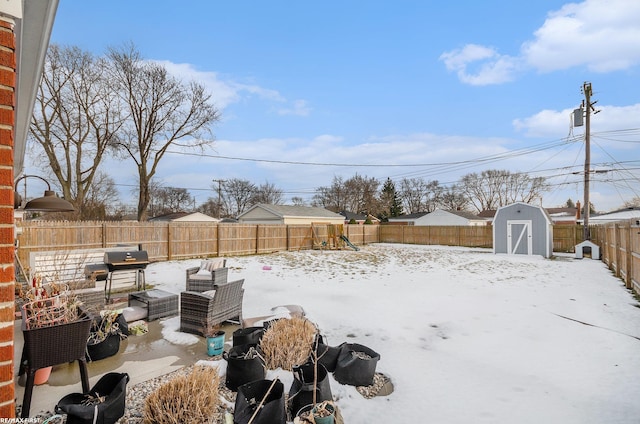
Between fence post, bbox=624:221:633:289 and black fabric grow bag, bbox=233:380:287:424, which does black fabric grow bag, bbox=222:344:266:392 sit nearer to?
black fabric grow bag, bbox=233:380:287:424

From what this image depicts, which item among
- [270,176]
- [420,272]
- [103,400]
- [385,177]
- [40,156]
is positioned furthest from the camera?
[270,176]

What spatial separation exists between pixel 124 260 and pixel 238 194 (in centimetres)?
4281

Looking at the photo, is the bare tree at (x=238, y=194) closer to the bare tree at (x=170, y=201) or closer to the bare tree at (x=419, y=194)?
the bare tree at (x=170, y=201)

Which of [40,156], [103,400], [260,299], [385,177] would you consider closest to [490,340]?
[260,299]

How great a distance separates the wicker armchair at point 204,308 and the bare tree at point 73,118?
16109mm

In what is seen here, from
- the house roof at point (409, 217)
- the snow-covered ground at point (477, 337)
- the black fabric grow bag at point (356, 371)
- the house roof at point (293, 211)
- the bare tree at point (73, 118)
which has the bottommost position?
the snow-covered ground at point (477, 337)

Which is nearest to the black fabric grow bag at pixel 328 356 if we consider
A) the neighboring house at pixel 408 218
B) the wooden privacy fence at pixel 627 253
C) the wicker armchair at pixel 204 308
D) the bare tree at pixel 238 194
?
the wicker armchair at pixel 204 308

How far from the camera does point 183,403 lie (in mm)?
2174

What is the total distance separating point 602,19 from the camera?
22.4 feet

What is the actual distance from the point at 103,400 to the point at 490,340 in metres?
4.60

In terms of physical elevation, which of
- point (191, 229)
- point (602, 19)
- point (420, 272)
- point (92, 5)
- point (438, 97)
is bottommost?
point (420, 272)

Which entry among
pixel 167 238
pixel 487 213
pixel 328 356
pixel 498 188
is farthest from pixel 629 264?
pixel 498 188

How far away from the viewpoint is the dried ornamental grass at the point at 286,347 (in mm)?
3273

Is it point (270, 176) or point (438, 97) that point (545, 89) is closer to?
point (438, 97)
